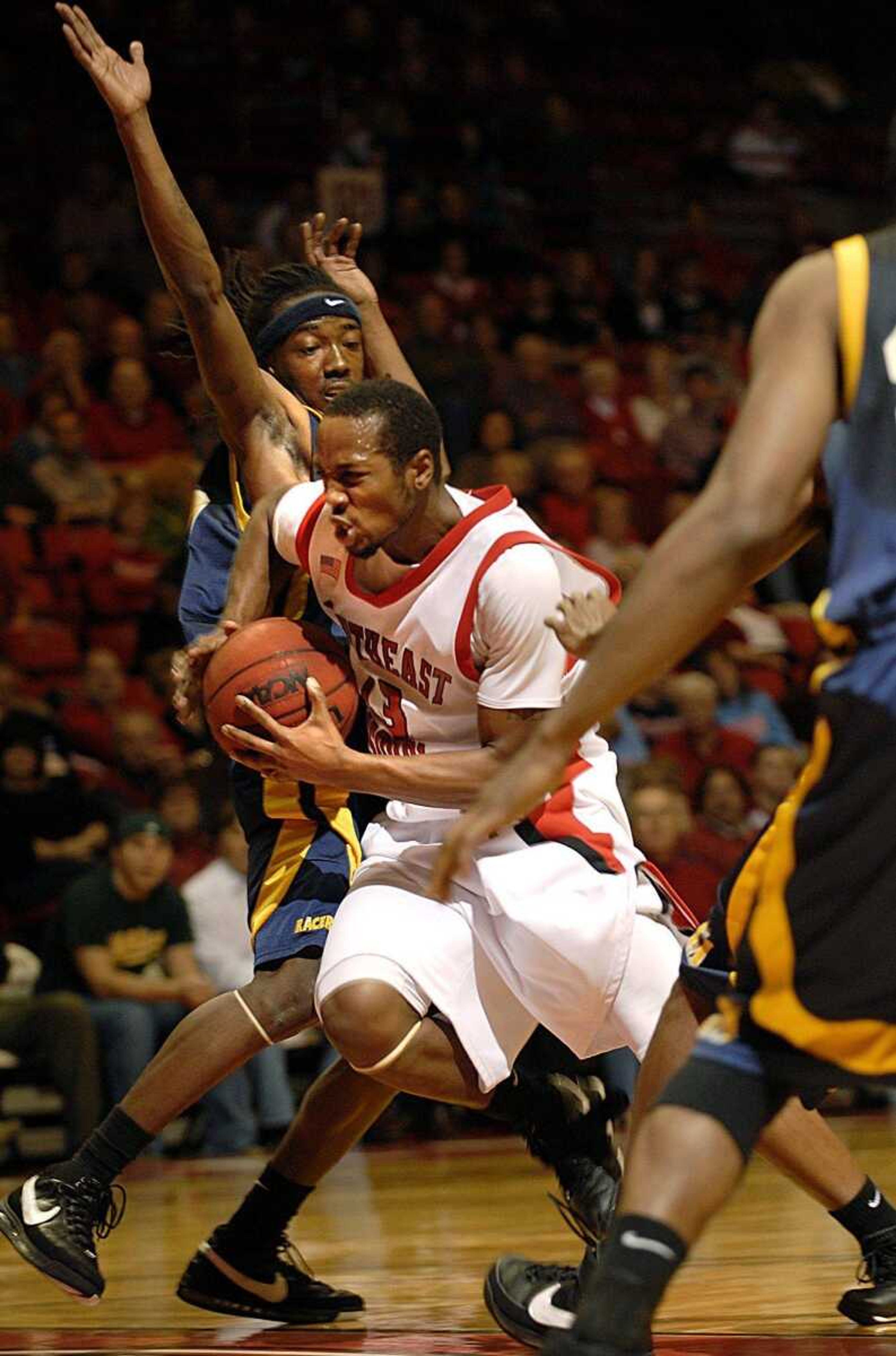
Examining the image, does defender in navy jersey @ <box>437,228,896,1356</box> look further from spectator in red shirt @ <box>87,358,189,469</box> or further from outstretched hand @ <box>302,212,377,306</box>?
spectator in red shirt @ <box>87,358,189,469</box>

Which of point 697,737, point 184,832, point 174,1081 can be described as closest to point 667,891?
point 174,1081

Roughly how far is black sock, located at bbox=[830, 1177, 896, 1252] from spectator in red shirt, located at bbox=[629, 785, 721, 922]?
4298mm

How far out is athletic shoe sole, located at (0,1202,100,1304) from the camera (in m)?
3.98

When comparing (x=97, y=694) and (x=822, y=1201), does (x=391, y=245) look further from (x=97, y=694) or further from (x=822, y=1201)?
(x=822, y=1201)

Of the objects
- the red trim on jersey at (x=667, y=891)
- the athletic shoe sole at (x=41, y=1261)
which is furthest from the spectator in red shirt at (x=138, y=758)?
the red trim on jersey at (x=667, y=891)

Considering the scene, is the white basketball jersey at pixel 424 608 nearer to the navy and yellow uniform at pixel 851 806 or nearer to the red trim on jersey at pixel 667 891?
the red trim on jersey at pixel 667 891

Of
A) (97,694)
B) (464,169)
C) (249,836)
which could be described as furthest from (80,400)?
(249,836)

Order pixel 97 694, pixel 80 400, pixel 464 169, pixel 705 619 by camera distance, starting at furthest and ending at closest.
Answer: pixel 464 169 < pixel 80 400 < pixel 97 694 < pixel 705 619

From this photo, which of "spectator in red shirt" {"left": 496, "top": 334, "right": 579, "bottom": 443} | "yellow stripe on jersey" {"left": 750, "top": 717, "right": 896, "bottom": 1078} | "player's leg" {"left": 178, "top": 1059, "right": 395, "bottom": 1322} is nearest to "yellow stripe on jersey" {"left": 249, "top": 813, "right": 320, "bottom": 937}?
"player's leg" {"left": 178, "top": 1059, "right": 395, "bottom": 1322}

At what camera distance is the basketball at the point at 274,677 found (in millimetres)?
3822

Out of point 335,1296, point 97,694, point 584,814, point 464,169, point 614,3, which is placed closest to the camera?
point 584,814

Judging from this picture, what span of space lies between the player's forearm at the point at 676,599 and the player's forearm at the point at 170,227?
2.01m

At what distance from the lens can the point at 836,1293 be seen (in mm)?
4352

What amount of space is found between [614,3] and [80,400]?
925 cm
